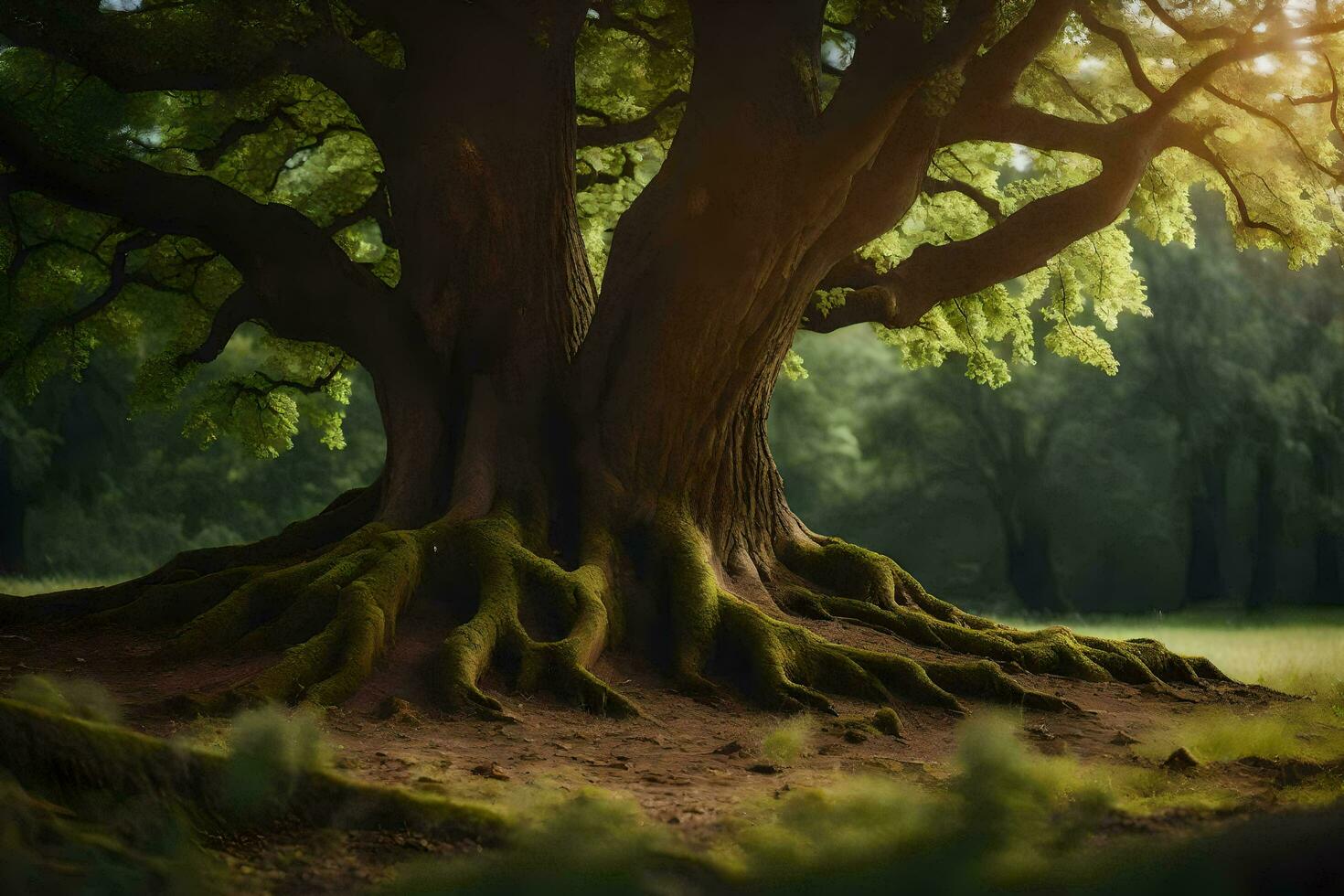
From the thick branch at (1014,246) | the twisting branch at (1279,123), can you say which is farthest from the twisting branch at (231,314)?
the twisting branch at (1279,123)

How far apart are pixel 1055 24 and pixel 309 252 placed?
6.79 m

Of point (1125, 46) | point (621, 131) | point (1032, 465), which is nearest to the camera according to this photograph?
point (1125, 46)

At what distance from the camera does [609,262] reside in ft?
34.6

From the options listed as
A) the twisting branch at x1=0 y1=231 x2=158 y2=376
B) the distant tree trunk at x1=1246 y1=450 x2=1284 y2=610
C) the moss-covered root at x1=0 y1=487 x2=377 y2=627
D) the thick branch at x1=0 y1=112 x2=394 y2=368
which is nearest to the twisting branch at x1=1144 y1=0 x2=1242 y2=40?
the thick branch at x1=0 y1=112 x2=394 y2=368

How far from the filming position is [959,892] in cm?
350

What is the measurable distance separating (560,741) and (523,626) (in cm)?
196

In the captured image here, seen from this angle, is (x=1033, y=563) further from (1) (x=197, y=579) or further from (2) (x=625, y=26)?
(1) (x=197, y=579)

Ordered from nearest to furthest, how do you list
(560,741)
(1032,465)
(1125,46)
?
1. (560,741)
2. (1125,46)
3. (1032,465)

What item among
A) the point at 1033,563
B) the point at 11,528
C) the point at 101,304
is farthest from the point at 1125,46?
the point at 11,528

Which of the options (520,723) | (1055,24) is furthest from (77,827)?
(1055,24)

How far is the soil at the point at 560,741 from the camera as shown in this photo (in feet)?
14.5

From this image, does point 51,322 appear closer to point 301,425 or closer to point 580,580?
point 580,580

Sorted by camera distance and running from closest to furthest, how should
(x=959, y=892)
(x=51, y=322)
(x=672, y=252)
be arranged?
(x=959, y=892) → (x=672, y=252) → (x=51, y=322)

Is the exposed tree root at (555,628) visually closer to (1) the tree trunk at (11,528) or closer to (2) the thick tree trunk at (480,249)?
(2) the thick tree trunk at (480,249)
